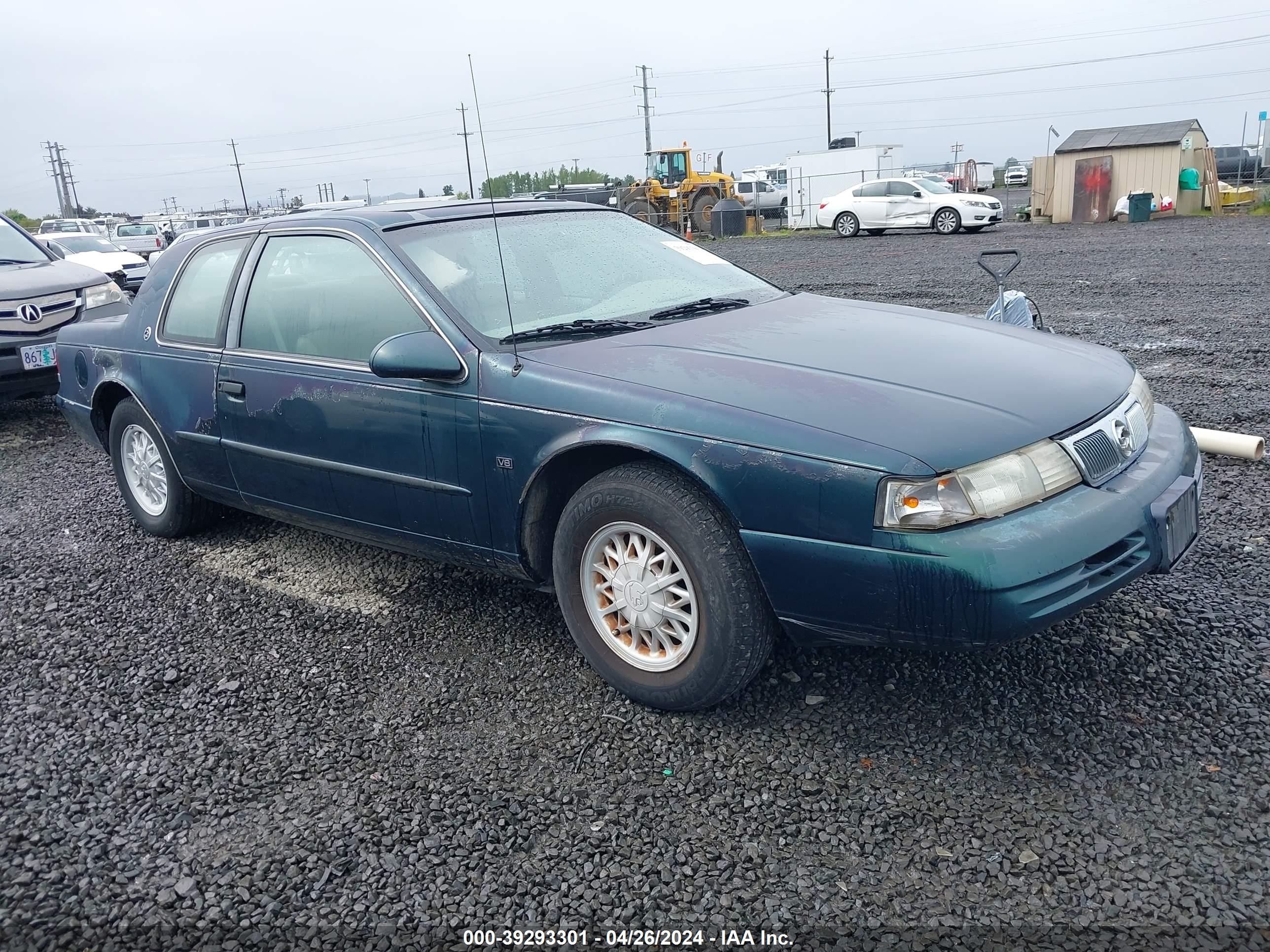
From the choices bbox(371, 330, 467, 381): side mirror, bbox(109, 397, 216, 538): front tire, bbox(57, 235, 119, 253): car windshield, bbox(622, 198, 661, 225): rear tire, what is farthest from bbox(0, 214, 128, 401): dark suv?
bbox(622, 198, 661, 225): rear tire

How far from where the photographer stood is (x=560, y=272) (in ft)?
12.1

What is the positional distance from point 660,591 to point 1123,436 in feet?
4.61

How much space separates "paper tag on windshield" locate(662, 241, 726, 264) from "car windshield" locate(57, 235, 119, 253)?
18216mm

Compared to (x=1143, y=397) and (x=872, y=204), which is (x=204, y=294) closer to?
(x=1143, y=397)

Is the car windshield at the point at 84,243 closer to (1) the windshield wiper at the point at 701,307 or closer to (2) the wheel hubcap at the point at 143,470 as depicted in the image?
(2) the wheel hubcap at the point at 143,470

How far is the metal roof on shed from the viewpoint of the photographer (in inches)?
961

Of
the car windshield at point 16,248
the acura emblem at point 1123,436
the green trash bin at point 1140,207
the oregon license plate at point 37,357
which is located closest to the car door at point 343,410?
Result: the acura emblem at point 1123,436

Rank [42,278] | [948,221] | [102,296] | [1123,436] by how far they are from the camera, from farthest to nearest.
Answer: [948,221]
[102,296]
[42,278]
[1123,436]

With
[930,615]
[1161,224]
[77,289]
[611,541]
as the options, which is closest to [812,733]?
[930,615]

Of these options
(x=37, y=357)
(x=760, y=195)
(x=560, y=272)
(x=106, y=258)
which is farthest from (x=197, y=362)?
(x=760, y=195)

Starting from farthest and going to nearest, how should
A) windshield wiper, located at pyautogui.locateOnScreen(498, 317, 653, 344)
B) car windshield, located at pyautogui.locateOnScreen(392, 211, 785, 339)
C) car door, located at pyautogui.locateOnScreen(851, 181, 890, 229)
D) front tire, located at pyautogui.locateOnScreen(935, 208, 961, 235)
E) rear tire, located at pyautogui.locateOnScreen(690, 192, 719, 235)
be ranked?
rear tire, located at pyautogui.locateOnScreen(690, 192, 719, 235) → car door, located at pyautogui.locateOnScreen(851, 181, 890, 229) → front tire, located at pyautogui.locateOnScreen(935, 208, 961, 235) → car windshield, located at pyautogui.locateOnScreen(392, 211, 785, 339) → windshield wiper, located at pyautogui.locateOnScreen(498, 317, 653, 344)

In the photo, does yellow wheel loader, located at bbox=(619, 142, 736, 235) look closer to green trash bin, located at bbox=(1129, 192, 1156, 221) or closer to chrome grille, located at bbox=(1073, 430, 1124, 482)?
green trash bin, located at bbox=(1129, 192, 1156, 221)

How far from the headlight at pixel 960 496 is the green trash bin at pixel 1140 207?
24.5 meters

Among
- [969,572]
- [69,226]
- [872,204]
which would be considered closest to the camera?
[969,572]
